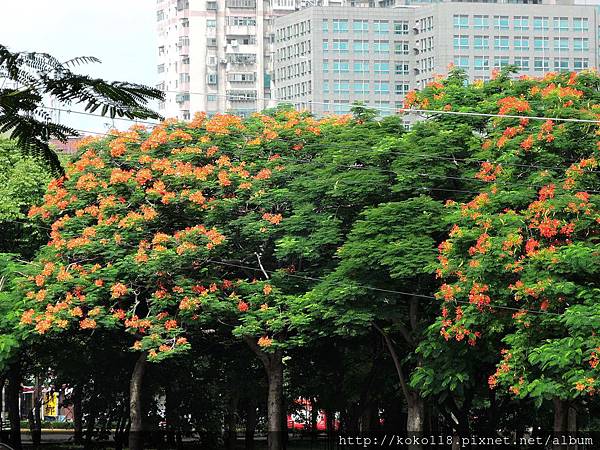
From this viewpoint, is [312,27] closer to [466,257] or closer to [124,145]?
[124,145]

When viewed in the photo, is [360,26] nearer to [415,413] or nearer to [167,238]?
[167,238]

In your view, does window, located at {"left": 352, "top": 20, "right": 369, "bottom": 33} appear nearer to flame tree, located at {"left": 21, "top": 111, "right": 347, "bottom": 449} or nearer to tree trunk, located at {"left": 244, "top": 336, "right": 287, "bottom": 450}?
flame tree, located at {"left": 21, "top": 111, "right": 347, "bottom": 449}

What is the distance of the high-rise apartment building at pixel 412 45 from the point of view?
13862 centimetres

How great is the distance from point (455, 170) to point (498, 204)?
4210 mm

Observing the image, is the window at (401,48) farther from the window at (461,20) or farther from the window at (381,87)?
the window at (461,20)

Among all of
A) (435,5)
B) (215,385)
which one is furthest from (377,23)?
(215,385)

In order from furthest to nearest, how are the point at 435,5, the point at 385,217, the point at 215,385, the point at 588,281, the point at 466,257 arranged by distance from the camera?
the point at 435,5 → the point at 215,385 → the point at 385,217 → the point at 466,257 → the point at 588,281

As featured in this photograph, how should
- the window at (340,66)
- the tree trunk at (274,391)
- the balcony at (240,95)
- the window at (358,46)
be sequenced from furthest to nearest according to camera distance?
the balcony at (240,95), the window at (358,46), the window at (340,66), the tree trunk at (274,391)

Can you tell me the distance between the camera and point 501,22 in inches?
5448

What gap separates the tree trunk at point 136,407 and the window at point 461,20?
10520cm

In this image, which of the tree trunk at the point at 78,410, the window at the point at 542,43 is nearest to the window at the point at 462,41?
the window at the point at 542,43

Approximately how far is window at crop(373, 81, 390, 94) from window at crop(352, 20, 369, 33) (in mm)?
6136

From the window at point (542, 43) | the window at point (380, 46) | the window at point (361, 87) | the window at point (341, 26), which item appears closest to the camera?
the window at point (542, 43)

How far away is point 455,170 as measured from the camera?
1264 inches
